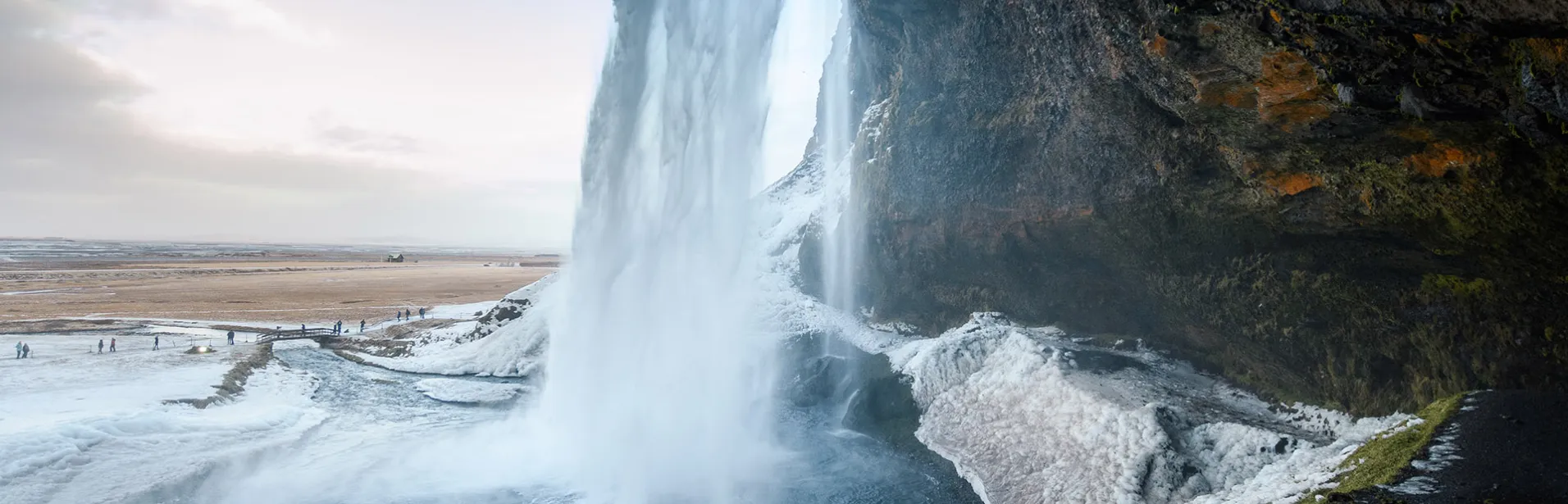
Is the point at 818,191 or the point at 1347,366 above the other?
the point at 818,191

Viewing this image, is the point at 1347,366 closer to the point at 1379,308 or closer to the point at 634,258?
the point at 1379,308

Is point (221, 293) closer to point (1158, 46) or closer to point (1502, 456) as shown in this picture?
point (1158, 46)

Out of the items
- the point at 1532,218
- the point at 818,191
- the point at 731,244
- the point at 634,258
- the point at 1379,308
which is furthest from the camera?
the point at 818,191

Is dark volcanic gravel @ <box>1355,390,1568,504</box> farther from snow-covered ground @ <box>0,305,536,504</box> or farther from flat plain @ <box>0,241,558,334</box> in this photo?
flat plain @ <box>0,241,558,334</box>

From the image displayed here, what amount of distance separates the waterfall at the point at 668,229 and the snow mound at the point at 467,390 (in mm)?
3482

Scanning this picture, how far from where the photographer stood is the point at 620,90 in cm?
2428

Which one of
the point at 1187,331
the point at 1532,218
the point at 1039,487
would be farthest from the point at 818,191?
the point at 1532,218

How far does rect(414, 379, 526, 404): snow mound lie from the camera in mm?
26016

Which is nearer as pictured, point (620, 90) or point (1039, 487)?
point (1039, 487)

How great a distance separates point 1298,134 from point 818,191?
117ft

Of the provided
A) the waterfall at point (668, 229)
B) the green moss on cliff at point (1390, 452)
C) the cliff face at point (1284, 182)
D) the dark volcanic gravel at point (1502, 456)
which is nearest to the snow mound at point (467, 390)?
the waterfall at point (668, 229)

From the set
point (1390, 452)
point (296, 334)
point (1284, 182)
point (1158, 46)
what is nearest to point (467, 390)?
point (296, 334)

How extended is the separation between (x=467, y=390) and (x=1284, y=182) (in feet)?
85.6

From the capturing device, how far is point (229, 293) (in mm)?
62562
